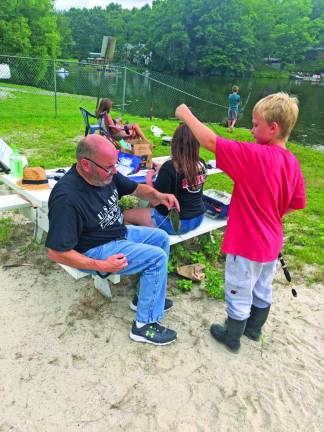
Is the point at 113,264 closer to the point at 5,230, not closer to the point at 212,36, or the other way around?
the point at 5,230

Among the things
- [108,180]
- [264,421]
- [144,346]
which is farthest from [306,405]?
[108,180]

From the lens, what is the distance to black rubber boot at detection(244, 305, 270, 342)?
304 cm

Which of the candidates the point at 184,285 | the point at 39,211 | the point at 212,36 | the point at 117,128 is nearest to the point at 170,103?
the point at 117,128

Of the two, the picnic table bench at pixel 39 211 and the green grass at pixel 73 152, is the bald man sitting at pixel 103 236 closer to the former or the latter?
the picnic table bench at pixel 39 211

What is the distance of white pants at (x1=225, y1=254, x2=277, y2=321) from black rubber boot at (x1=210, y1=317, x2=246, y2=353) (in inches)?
2.5

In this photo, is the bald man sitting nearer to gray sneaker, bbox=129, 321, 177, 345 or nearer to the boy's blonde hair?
gray sneaker, bbox=129, 321, 177, 345

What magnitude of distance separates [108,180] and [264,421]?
1.97 m

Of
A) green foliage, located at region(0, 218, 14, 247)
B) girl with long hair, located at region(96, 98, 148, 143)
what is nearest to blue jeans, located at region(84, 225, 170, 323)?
green foliage, located at region(0, 218, 14, 247)

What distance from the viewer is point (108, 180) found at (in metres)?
2.79

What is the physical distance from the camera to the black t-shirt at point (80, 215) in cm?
251

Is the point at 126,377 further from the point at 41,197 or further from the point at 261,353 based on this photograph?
the point at 41,197

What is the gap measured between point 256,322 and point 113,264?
4.37 ft

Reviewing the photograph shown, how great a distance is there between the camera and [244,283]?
270 cm

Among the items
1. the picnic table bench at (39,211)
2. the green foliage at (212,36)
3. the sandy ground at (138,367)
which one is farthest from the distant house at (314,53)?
the sandy ground at (138,367)
